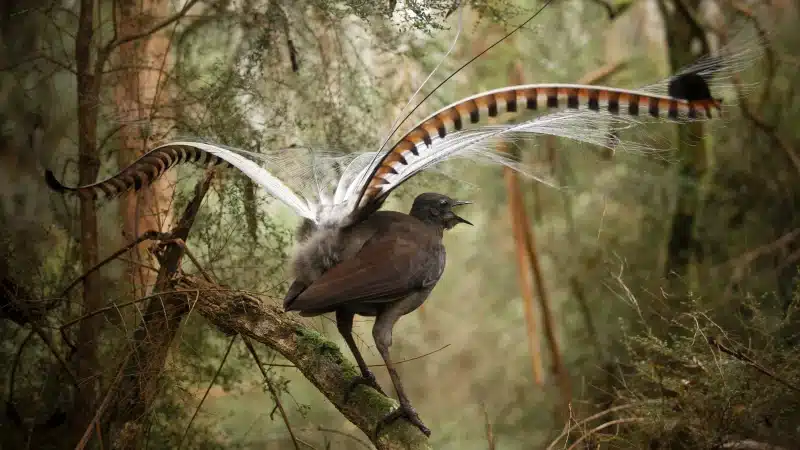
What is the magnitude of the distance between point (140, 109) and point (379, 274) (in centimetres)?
122

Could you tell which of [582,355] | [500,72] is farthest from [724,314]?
[500,72]

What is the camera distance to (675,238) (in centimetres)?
391

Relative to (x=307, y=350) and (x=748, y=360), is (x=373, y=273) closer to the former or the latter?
(x=307, y=350)

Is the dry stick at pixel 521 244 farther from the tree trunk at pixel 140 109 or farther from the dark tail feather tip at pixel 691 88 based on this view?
the dark tail feather tip at pixel 691 88

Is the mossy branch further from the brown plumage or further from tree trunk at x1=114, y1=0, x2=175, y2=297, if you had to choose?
tree trunk at x1=114, y1=0, x2=175, y2=297

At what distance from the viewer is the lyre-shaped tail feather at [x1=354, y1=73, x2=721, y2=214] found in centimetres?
169

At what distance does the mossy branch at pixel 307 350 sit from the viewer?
190 centimetres

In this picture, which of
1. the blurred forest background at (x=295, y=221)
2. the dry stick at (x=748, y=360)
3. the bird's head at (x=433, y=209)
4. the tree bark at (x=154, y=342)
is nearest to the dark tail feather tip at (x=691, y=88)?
the blurred forest background at (x=295, y=221)

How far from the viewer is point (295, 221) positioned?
11.1 ft

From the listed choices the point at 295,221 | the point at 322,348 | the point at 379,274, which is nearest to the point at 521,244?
the point at 295,221

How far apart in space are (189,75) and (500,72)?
69.3 inches

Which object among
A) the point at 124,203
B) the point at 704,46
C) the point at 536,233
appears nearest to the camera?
the point at 124,203

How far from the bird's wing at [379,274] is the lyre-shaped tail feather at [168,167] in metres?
0.19

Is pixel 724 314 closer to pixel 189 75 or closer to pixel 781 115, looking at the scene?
pixel 781 115
